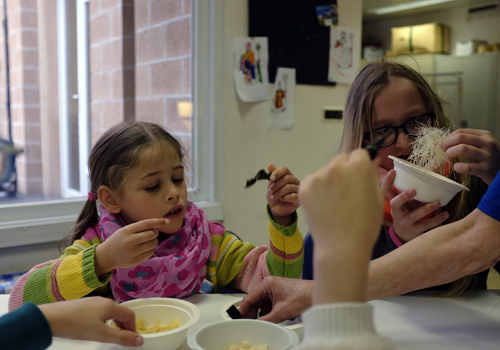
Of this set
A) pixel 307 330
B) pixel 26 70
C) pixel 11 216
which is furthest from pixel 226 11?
pixel 307 330

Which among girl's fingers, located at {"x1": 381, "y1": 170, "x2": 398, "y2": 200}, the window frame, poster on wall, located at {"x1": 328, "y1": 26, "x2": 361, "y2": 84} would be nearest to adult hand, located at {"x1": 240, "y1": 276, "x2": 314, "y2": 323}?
girl's fingers, located at {"x1": 381, "y1": 170, "x2": 398, "y2": 200}

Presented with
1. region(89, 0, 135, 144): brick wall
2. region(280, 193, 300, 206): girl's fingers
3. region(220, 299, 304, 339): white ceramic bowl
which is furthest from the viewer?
region(89, 0, 135, 144): brick wall

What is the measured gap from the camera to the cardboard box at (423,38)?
5.43 m

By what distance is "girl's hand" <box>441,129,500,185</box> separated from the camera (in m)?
1.06

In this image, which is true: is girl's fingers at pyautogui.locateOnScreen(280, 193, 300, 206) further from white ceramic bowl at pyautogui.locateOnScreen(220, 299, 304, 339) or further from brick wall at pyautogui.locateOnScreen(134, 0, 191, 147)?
brick wall at pyautogui.locateOnScreen(134, 0, 191, 147)

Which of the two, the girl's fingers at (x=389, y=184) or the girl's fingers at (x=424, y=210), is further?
the girl's fingers at (x=389, y=184)

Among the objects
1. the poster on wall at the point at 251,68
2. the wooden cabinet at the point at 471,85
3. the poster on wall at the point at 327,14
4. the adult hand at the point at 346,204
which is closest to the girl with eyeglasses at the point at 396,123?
the adult hand at the point at 346,204

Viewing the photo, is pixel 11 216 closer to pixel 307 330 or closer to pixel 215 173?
pixel 215 173

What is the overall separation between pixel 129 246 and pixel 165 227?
0.30 m

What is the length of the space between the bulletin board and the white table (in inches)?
64.8

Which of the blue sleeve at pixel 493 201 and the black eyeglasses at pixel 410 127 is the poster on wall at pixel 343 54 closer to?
the black eyeglasses at pixel 410 127

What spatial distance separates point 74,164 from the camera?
83.5 inches

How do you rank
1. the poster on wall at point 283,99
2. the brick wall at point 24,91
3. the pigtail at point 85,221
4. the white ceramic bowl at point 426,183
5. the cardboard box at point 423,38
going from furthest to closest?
the cardboard box at point 423,38, the poster on wall at point 283,99, the brick wall at point 24,91, the pigtail at point 85,221, the white ceramic bowl at point 426,183

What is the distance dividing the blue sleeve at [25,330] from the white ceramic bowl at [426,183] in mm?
781
